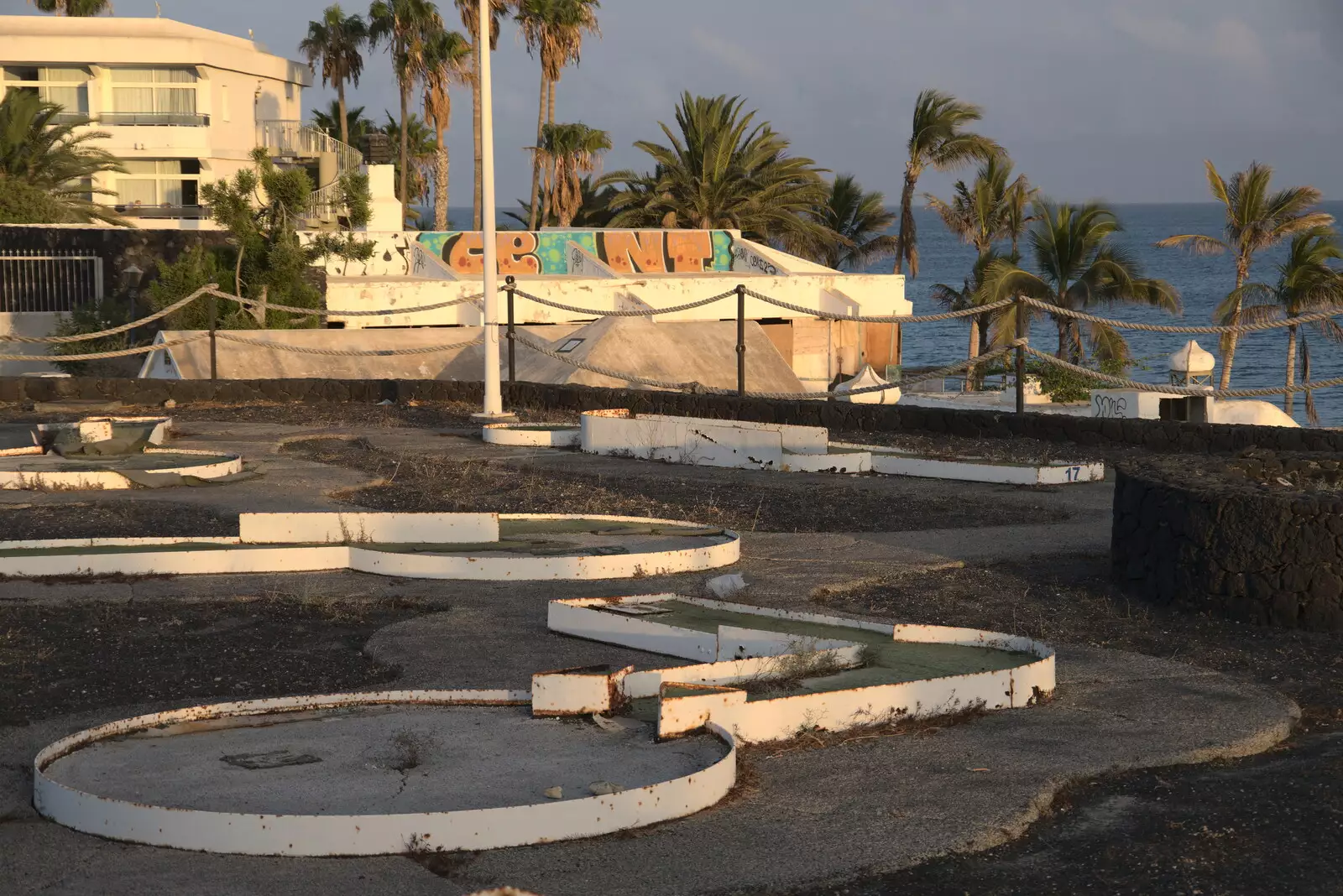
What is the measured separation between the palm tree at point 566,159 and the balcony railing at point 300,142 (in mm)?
14957

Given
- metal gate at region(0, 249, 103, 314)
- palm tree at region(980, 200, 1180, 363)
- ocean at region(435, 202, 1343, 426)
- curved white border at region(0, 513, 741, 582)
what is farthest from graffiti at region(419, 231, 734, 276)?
curved white border at region(0, 513, 741, 582)

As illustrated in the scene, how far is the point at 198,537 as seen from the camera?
10.6 meters

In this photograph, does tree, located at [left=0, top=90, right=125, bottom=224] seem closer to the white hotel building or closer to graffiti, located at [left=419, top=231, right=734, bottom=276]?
the white hotel building

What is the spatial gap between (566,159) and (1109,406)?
150ft

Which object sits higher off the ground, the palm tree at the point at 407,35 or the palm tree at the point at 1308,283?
the palm tree at the point at 407,35

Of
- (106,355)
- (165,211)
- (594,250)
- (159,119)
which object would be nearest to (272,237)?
(106,355)

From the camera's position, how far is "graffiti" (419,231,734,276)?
124 ft

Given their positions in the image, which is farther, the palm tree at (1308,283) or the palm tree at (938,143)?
the palm tree at (938,143)

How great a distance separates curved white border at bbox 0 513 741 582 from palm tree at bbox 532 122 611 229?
179ft

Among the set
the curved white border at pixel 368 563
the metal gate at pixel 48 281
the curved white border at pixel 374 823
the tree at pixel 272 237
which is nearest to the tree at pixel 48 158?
the metal gate at pixel 48 281

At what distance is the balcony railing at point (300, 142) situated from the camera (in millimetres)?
49250

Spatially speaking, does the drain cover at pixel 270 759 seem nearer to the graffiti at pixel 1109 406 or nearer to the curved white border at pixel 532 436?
the curved white border at pixel 532 436

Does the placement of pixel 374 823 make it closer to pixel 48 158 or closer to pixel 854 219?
pixel 48 158

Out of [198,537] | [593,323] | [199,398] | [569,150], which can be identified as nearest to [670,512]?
[198,537]
